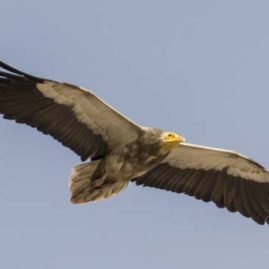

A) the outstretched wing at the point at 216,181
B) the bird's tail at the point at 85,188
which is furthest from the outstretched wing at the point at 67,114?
the outstretched wing at the point at 216,181

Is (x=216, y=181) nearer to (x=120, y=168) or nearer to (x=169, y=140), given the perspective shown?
(x=169, y=140)

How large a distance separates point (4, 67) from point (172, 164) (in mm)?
3578

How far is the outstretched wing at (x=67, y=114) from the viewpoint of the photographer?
2038 centimetres

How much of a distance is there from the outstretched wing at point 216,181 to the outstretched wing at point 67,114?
1197 millimetres

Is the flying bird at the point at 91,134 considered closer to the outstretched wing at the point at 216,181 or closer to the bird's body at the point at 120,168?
the bird's body at the point at 120,168

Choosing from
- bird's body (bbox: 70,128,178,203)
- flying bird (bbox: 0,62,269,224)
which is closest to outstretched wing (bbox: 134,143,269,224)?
flying bird (bbox: 0,62,269,224)

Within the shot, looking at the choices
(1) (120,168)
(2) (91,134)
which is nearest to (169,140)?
(1) (120,168)

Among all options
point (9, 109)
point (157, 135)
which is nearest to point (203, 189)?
point (157, 135)

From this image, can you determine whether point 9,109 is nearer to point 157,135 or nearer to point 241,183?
point 157,135

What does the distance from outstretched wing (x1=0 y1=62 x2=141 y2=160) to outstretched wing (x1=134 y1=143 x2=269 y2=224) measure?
3.93 feet

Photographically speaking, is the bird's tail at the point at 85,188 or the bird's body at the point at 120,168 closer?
the bird's body at the point at 120,168

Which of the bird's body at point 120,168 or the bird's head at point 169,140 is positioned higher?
the bird's head at point 169,140

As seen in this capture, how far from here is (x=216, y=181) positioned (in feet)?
72.5

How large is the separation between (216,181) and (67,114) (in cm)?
270
